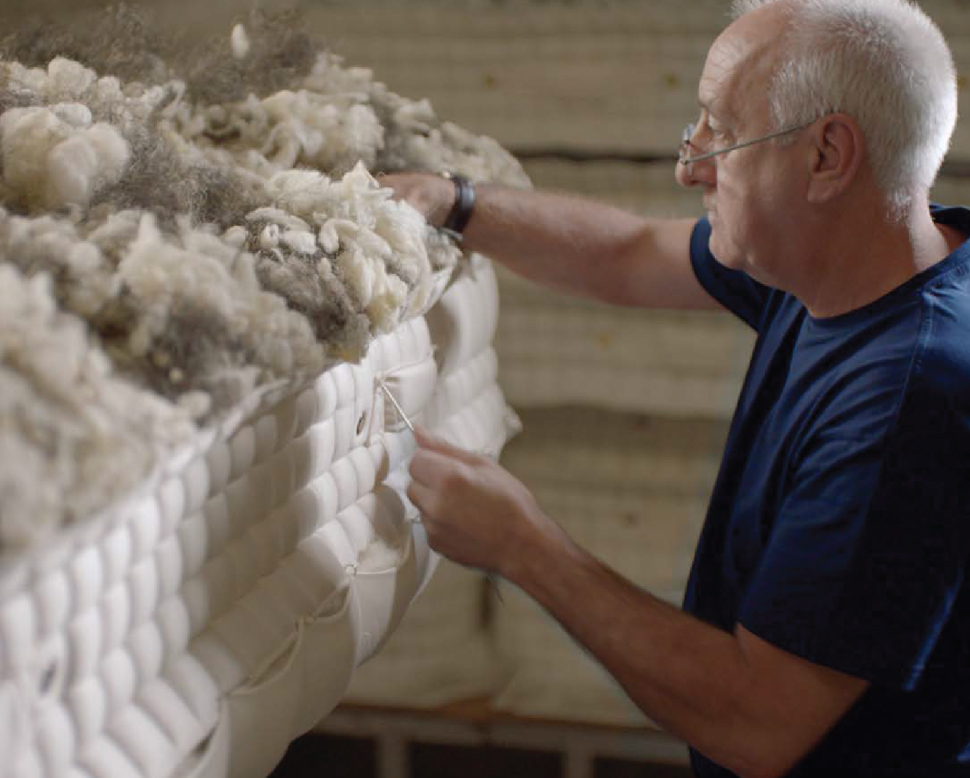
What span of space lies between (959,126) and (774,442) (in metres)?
0.76

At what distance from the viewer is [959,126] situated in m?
1.62

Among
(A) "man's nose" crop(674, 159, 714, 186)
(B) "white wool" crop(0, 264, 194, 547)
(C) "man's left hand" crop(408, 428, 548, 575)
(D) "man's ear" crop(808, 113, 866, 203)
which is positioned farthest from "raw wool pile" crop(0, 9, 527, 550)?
(D) "man's ear" crop(808, 113, 866, 203)

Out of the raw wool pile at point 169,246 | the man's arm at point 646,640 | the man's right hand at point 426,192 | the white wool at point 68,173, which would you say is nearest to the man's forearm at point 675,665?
the man's arm at point 646,640

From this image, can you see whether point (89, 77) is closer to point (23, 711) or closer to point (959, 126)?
point (23, 711)

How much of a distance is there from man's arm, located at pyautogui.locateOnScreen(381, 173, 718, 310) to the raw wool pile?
16 centimetres

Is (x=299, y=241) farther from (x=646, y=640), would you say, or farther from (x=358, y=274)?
(x=646, y=640)

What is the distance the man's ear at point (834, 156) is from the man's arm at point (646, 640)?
1.26ft

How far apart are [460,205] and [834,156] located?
16.4 inches

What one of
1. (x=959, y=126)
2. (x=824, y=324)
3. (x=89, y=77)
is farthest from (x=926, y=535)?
(x=959, y=126)

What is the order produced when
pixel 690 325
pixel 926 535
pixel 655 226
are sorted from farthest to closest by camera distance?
pixel 690 325 < pixel 655 226 < pixel 926 535

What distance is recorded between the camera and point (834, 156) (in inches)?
40.2

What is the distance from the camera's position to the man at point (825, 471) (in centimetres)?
93

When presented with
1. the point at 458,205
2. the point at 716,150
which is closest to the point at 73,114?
the point at 458,205

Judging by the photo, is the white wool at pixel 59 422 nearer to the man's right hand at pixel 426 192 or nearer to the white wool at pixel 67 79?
the white wool at pixel 67 79
